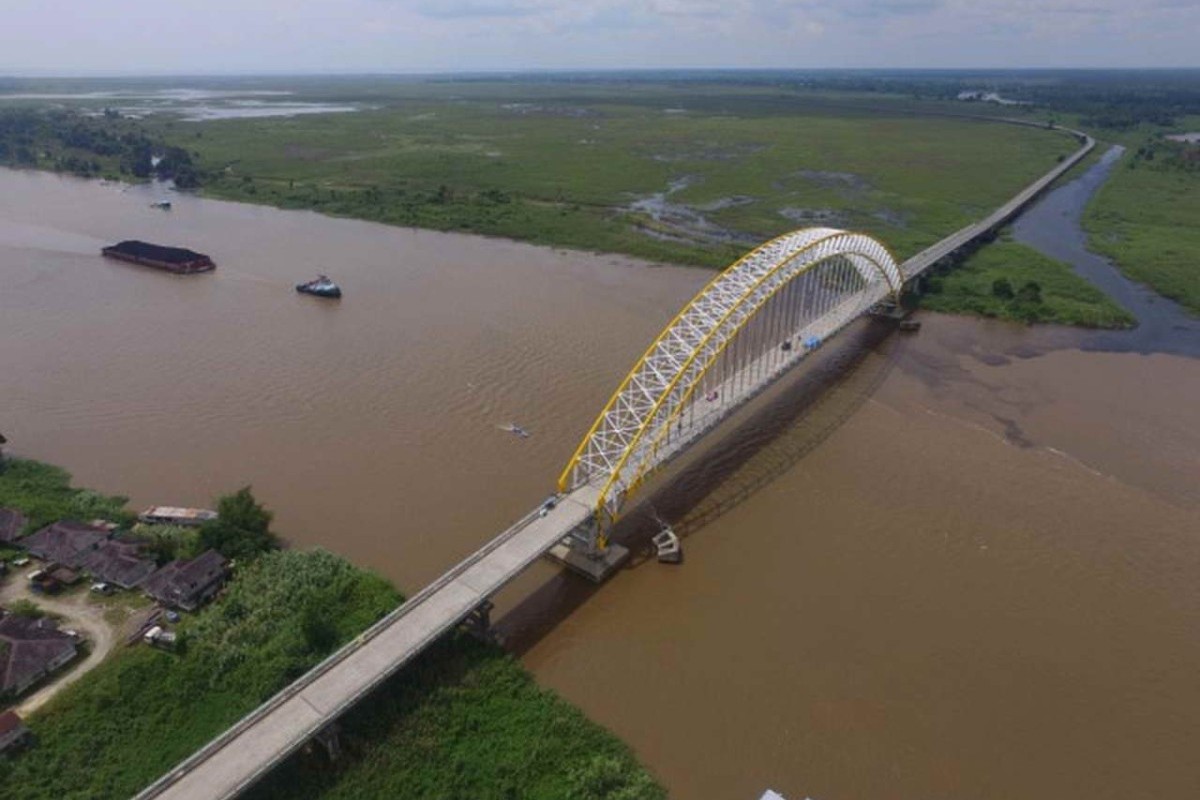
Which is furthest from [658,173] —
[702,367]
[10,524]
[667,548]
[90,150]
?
[10,524]

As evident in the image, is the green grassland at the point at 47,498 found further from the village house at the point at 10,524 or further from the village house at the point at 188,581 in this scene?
the village house at the point at 188,581

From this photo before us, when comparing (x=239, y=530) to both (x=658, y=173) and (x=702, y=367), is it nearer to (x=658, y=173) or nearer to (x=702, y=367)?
(x=702, y=367)

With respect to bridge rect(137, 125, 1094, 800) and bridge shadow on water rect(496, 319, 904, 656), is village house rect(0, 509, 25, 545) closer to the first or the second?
bridge rect(137, 125, 1094, 800)

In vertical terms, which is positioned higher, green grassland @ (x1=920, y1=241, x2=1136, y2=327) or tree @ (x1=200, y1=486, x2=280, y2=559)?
green grassland @ (x1=920, y1=241, x2=1136, y2=327)

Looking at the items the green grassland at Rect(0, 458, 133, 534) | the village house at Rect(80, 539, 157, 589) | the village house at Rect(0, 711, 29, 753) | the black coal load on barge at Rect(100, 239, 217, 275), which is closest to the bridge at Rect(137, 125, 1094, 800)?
the village house at Rect(0, 711, 29, 753)

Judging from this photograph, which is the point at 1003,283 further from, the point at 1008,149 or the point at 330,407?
the point at 1008,149

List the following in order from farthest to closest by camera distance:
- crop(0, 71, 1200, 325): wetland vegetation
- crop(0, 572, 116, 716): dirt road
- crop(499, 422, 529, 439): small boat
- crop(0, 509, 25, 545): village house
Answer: crop(0, 71, 1200, 325): wetland vegetation, crop(499, 422, 529, 439): small boat, crop(0, 509, 25, 545): village house, crop(0, 572, 116, 716): dirt road

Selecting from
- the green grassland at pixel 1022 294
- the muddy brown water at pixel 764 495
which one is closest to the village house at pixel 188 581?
the muddy brown water at pixel 764 495

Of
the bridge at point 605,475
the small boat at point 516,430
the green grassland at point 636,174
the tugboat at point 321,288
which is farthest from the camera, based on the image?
the green grassland at point 636,174
